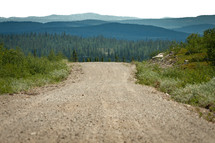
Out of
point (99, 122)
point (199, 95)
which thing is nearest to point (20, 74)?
point (99, 122)

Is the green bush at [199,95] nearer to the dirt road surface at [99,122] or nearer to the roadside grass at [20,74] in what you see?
the dirt road surface at [99,122]

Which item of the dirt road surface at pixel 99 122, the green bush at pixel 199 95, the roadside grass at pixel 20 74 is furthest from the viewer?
the roadside grass at pixel 20 74

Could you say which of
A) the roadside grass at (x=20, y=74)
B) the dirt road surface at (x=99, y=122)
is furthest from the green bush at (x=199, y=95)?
the roadside grass at (x=20, y=74)

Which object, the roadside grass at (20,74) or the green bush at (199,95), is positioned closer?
the green bush at (199,95)

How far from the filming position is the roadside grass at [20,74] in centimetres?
1378

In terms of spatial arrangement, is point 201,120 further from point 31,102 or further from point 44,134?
point 31,102

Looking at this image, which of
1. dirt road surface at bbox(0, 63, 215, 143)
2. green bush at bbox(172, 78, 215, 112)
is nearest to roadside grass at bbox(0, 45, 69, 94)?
dirt road surface at bbox(0, 63, 215, 143)

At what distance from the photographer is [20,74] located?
55.4ft

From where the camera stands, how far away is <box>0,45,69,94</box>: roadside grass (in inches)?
542

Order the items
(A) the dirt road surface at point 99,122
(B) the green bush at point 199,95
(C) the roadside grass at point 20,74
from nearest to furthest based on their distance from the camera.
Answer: (A) the dirt road surface at point 99,122 → (B) the green bush at point 199,95 → (C) the roadside grass at point 20,74

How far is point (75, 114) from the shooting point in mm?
7926

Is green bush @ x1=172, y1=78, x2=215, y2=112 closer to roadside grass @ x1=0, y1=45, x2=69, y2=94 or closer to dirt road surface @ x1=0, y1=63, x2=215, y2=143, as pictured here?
dirt road surface @ x1=0, y1=63, x2=215, y2=143

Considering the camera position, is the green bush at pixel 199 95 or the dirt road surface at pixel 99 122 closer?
the dirt road surface at pixel 99 122

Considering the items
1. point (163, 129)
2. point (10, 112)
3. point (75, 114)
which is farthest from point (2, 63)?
point (163, 129)
